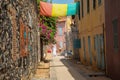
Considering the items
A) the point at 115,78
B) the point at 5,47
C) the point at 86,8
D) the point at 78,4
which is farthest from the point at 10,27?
the point at 78,4

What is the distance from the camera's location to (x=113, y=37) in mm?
12359

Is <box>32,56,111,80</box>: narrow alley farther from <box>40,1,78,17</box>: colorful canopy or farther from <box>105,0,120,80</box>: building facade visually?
<box>40,1,78,17</box>: colorful canopy

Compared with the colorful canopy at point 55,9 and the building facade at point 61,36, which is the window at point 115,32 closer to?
the colorful canopy at point 55,9

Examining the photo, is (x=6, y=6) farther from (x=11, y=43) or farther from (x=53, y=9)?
(x=53, y=9)

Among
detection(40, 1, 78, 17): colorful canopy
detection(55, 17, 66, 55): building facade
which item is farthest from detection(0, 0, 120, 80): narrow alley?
detection(55, 17, 66, 55): building facade

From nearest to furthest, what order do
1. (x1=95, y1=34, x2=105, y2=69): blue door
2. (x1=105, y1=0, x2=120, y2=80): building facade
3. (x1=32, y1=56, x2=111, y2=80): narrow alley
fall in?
1. (x1=105, y1=0, x2=120, y2=80): building facade
2. (x1=32, y1=56, x2=111, y2=80): narrow alley
3. (x1=95, y1=34, x2=105, y2=69): blue door

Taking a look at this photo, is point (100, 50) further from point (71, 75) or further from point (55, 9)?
point (55, 9)

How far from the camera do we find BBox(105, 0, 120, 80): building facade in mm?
11432

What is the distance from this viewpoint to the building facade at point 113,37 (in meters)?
11.4

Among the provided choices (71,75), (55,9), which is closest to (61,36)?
(55,9)

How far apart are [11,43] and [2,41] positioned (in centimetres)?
100

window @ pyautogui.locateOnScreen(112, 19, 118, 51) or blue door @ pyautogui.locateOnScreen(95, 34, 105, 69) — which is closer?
window @ pyautogui.locateOnScreen(112, 19, 118, 51)

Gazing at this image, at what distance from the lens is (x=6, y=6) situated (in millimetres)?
5695

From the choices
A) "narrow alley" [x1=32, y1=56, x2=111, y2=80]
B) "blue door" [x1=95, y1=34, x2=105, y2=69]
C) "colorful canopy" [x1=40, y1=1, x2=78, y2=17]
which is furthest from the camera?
"colorful canopy" [x1=40, y1=1, x2=78, y2=17]
